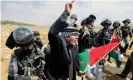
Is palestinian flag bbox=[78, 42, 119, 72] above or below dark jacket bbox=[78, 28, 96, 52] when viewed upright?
above

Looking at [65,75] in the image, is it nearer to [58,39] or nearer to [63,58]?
[63,58]

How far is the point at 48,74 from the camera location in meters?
4.27

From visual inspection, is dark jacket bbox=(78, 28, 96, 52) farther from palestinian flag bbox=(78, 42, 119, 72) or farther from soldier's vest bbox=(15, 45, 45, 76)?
soldier's vest bbox=(15, 45, 45, 76)

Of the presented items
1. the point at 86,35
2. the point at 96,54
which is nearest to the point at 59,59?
the point at 96,54

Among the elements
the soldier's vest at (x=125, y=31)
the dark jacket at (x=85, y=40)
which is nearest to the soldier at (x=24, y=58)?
the dark jacket at (x=85, y=40)

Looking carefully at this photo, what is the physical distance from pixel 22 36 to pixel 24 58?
28 cm

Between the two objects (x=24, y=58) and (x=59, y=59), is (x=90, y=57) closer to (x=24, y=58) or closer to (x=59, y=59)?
(x=59, y=59)

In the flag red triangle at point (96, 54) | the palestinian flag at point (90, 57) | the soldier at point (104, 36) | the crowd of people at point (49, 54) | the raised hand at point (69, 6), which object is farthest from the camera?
the soldier at point (104, 36)

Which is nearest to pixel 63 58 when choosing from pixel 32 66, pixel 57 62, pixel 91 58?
pixel 57 62

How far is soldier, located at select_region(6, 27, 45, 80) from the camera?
3.85 metres

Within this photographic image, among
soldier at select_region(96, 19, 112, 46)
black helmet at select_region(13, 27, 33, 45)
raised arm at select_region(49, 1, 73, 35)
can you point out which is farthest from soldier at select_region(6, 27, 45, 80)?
soldier at select_region(96, 19, 112, 46)

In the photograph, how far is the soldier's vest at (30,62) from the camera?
12.8 ft

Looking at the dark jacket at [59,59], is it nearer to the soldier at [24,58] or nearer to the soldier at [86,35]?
the soldier at [24,58]

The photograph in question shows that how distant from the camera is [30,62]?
397 centimetres
